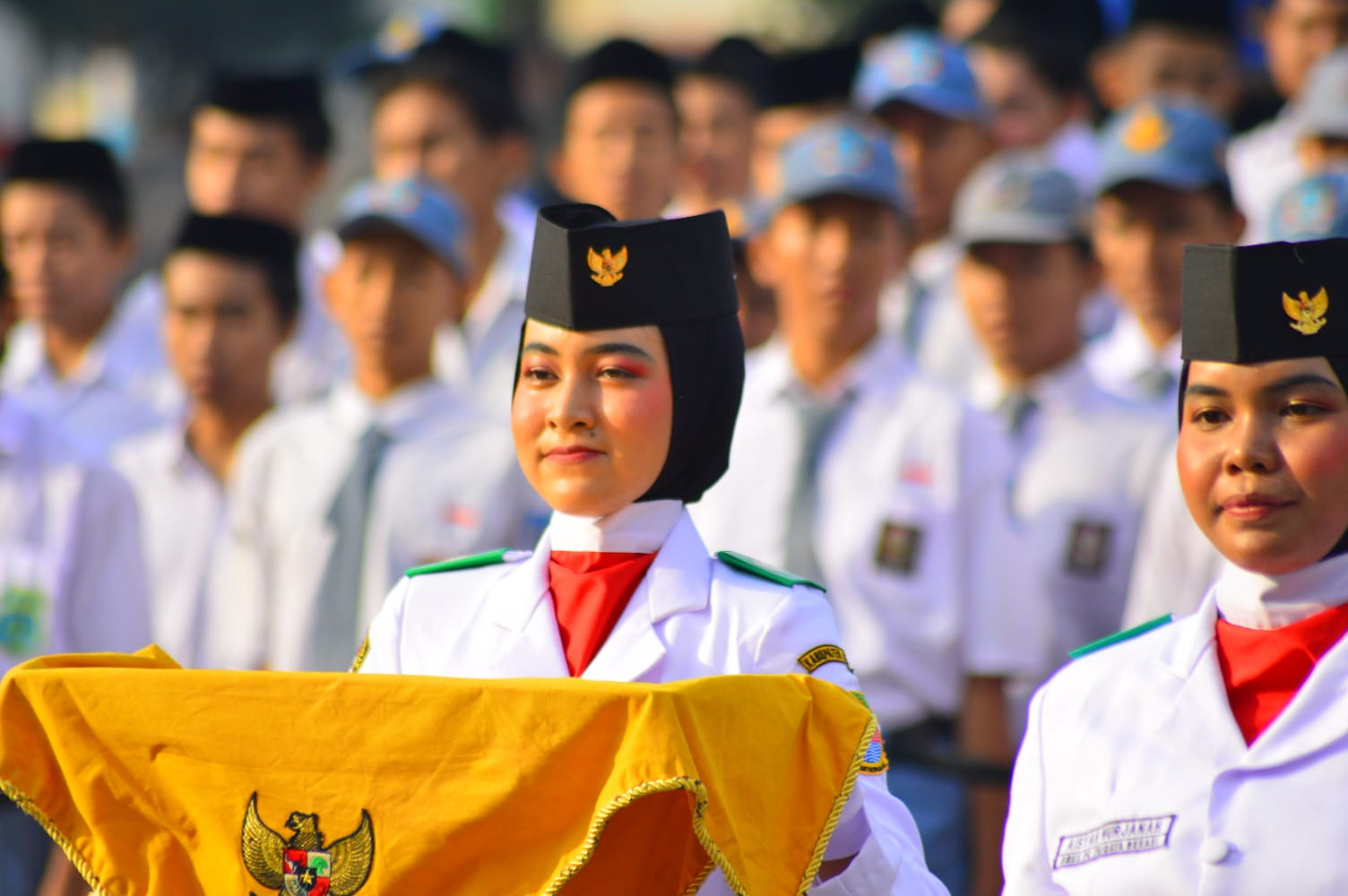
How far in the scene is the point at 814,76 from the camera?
8875mm

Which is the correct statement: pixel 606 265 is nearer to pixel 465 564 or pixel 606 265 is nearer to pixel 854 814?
pixel 465 564

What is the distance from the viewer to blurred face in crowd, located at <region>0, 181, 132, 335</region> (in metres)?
7.94

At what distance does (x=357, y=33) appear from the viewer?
17.4 metres

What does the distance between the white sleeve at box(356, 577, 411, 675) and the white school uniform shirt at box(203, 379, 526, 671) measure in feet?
8.07

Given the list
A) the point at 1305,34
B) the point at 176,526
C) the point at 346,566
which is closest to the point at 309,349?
the point at 176,526

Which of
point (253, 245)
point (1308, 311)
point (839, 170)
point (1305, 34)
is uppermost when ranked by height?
point (1305, 34)

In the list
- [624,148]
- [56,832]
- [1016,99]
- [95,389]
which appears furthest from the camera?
[1016,99]

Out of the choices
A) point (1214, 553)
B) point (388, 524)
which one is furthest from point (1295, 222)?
point (388, 524)

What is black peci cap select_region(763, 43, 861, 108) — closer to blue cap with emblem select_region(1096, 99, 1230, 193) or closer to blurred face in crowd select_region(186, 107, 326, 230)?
blue cap with emblem select_region(1096, 99, 1230, 193)

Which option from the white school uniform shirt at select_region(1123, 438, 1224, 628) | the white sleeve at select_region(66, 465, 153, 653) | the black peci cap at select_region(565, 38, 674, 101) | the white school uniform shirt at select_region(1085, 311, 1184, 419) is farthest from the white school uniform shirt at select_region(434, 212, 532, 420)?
the white school uniform shirt at select_region(1123, 438, 1224, 628)

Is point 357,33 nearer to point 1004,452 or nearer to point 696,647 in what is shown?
point 1004,452

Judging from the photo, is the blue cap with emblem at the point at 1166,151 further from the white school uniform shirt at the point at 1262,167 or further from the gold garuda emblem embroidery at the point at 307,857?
the gold garuda emblem embroidery at the point at 307,857

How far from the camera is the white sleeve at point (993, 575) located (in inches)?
235

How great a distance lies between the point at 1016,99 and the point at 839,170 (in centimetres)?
287
